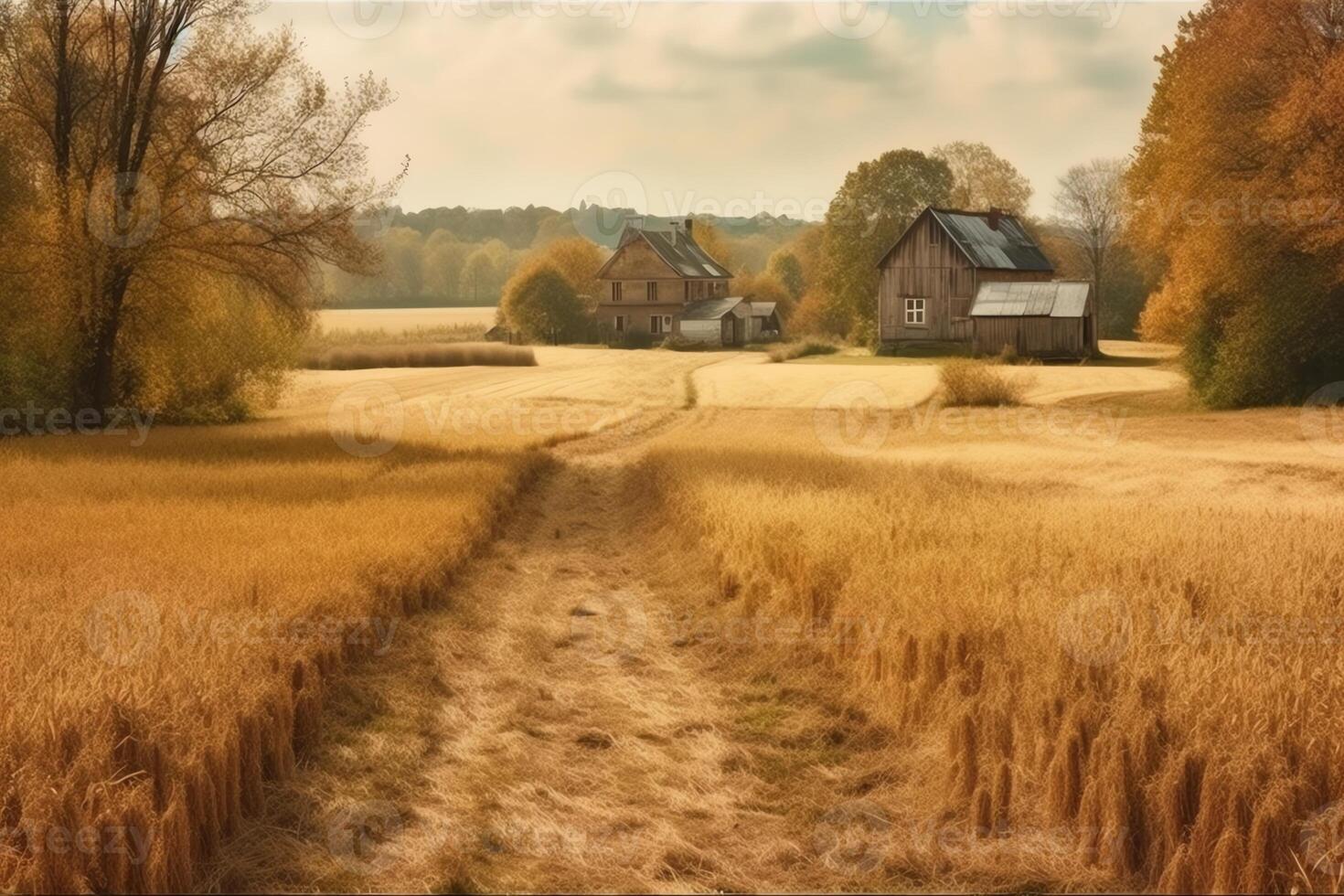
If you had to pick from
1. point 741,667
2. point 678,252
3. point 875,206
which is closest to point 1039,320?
point 875,206

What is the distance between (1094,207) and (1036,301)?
28.1 m

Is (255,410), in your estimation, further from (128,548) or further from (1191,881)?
(1191,881)

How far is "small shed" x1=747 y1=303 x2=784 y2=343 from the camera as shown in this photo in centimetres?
9238

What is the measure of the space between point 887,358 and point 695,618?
5103 centimetres

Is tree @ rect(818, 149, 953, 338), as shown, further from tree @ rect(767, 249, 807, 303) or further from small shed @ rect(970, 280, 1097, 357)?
tree @ rect(767, 249, 807, 303)

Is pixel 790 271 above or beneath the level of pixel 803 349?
above

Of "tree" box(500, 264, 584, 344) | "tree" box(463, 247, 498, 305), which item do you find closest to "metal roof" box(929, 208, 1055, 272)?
"tree" box(500, 264, 584, 344)

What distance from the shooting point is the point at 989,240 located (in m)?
67.7

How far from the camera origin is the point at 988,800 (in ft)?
24.4

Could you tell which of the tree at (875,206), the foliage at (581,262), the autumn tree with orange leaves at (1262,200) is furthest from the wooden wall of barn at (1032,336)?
the foliage at (581,262)

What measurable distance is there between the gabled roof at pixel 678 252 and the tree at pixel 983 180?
64.0ft

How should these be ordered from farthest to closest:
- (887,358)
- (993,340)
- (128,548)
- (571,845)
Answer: (887,358)
(993,340)
(128,548)
(571,845)

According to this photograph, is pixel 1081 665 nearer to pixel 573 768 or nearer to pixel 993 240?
pixel 573 768

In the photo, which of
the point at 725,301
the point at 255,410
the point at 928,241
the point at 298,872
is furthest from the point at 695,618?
the point at 725,301
